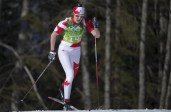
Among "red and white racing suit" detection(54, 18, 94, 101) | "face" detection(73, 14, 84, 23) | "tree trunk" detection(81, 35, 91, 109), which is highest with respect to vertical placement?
"face" detection(73, 14, 84, 23)

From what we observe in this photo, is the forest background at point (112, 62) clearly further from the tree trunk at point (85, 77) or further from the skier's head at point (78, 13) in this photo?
the skier's head at point (78, 13)

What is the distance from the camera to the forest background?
1025 inches

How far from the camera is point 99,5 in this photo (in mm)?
27938

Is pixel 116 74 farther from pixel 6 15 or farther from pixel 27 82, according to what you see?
pixel 6 15

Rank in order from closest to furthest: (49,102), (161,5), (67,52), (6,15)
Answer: (67,52)
(161,5)
(49,102)
(6,15)

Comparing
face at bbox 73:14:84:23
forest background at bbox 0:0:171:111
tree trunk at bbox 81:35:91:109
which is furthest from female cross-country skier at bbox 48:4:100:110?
tree trunk at bbox 81:35:91:109

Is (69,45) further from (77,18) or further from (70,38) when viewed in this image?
(77,18)

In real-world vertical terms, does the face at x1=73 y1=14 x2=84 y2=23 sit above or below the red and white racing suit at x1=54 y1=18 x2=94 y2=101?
above

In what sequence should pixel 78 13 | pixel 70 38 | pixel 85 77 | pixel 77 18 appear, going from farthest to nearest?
pixel 85 77 < pixel 70 38 < pixel 77 18 < pixel 78 13

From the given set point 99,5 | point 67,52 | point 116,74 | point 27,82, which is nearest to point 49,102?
point 27,82

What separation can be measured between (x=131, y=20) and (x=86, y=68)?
7.68 ft

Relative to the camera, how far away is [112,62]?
29500 millimetres

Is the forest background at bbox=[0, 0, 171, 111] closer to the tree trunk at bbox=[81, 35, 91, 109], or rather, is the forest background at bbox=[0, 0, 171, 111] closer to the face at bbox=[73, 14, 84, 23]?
the tree trunk at bbox=[81, 35, 91, 109]

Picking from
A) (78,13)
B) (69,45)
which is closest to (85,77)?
(69,45)
